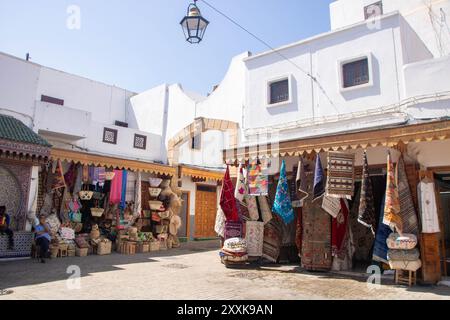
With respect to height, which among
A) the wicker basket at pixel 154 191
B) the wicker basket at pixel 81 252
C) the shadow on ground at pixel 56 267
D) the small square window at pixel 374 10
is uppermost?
the small square window at pixel 374 10

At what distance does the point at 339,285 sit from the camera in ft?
20.4

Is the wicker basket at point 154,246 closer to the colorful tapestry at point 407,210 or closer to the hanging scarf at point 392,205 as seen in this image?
the hanging scarf at point 392,205

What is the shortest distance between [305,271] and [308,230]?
891 mm

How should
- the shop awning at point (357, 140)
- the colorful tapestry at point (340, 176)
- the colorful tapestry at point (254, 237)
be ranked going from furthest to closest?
1. the colorful tapestry at point (254, 237)
2. the colorful tapestry at point (340, 176)
3. the shop awning at point (357, 140)

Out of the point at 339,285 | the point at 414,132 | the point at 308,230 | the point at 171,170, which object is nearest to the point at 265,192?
the point at 308,230

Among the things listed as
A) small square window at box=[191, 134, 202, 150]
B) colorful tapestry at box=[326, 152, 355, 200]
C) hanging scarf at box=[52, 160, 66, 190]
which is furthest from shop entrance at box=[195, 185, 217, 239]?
colorful tapestry at box=[326, 152, 355, 200]

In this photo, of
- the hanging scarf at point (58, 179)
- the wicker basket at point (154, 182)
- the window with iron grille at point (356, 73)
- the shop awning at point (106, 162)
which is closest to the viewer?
the window with iron grille at point (356, 73)

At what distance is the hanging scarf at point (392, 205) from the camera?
6.19m

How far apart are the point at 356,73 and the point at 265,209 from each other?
16.2ft

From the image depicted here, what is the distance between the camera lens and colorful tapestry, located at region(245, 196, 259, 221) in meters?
8.59

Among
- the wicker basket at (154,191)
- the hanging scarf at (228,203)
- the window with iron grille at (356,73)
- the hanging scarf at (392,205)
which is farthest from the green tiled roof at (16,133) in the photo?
the window with iron grille at (356,73)

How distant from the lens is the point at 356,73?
1019cm

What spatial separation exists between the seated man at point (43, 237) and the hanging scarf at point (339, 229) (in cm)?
700

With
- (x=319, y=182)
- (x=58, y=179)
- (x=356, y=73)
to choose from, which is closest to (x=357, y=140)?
(x=319, y=182)
